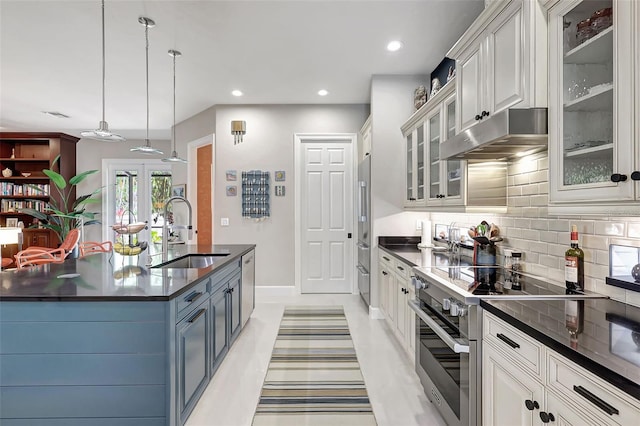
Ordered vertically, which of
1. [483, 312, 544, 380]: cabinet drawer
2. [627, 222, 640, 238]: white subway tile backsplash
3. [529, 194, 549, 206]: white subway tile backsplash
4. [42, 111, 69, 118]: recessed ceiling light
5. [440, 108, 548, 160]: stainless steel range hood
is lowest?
[483, 312, 544, 380]: cabinet drawer

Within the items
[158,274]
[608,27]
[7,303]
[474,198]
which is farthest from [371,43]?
[7,303]

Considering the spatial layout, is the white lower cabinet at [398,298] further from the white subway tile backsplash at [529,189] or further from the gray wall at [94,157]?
the gray wall at [94,157]

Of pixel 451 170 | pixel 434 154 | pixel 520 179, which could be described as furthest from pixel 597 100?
pixel 434 154

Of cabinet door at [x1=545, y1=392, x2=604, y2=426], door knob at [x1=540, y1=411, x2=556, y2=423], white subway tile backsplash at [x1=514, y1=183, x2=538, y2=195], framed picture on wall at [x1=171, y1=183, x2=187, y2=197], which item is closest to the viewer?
cabinet door at [x1=545, y1=392, x2=604, y2=426]

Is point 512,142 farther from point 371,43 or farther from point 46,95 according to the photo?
point 46,95

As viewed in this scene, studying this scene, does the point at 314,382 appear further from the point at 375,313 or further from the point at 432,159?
the point at 432,159

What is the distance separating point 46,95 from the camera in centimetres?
476

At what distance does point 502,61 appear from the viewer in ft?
6.05

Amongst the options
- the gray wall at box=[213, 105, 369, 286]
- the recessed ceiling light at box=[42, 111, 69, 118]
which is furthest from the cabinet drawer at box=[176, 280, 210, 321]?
the recessed ceiling light at box=[42, 111, 69, 118]

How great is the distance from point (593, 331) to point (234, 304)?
268 centimetres

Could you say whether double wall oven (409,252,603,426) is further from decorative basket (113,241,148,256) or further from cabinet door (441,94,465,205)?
decorative basket (113,241,148,256)

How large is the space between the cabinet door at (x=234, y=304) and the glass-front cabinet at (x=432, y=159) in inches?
79.4

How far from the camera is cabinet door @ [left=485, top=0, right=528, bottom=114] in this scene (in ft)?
5.55

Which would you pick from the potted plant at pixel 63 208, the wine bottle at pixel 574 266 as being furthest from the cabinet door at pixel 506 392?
the potted plant at pixel 63 208
